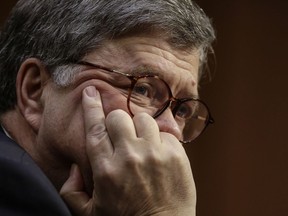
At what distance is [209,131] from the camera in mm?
2516

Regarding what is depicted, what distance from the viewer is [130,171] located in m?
1.21

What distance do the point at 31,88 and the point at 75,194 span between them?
0.93ft

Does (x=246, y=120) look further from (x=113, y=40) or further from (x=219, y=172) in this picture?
(x=113, y=40)

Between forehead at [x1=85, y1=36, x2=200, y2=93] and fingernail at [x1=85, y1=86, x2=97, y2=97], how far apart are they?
0.21 feet

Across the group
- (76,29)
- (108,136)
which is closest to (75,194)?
(108,136)

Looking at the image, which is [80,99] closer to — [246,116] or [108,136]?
[108,136]

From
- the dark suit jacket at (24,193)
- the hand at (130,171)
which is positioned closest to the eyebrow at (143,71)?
the hand at (130,171)

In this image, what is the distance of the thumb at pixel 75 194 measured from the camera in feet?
4.16

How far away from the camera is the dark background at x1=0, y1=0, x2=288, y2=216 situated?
8.02ft

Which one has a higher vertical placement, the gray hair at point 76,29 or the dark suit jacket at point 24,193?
the gray hair at point 76,29

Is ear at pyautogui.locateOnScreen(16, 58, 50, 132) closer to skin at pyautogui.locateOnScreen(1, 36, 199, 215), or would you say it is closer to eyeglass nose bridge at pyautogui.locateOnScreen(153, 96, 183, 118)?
skin at pyautogui.locateOnScreen(1, 36, 199, 215)

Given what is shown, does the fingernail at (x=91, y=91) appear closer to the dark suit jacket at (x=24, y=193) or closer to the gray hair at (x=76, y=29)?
the gray hair at (x=76, y=29)

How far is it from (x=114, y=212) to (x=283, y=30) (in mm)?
1543

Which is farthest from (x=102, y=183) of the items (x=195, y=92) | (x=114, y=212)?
(x=195, y=92)
